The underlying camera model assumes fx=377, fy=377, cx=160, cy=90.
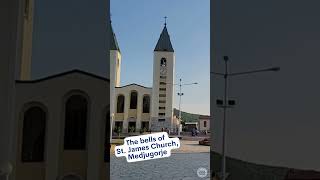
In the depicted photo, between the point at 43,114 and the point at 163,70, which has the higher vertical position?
the point at 163,70

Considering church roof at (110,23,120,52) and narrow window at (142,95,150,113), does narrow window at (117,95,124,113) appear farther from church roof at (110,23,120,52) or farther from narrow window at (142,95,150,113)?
church roof at (110,23,120,52)

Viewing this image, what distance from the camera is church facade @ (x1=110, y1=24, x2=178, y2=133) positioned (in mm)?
1164

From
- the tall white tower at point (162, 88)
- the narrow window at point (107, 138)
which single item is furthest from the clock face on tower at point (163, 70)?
the narrow window at point (107, 138)

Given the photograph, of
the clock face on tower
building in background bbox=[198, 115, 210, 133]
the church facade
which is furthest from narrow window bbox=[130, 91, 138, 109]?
building in background bbox=[198, 115, 210, 133]

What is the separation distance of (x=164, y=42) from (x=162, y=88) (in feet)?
0.51

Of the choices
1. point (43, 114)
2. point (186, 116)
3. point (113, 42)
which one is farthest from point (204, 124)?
point (43, 114)

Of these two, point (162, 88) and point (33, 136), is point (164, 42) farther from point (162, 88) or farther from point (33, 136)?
point (33, 136)

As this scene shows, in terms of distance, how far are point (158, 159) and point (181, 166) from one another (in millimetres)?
85

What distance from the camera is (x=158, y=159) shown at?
119 centimetres

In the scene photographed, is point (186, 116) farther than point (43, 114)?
Yes

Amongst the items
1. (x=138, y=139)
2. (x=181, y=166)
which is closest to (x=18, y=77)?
(x=138, y=139)

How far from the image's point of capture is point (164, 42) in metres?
1.23

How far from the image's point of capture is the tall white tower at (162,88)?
1.18m

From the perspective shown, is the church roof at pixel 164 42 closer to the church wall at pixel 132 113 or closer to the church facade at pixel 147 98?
the church facade at pixel 147 98
